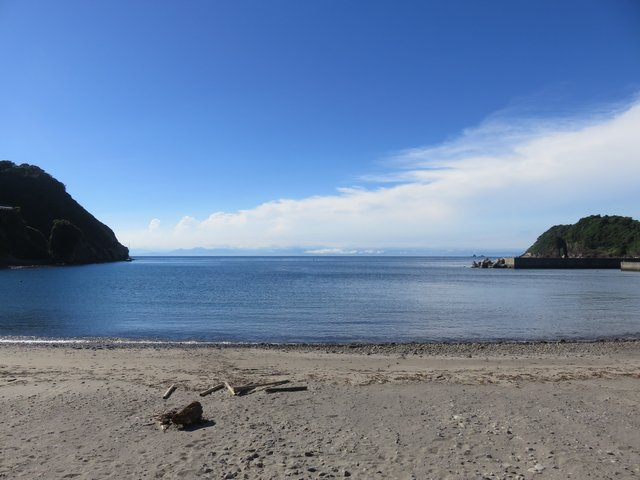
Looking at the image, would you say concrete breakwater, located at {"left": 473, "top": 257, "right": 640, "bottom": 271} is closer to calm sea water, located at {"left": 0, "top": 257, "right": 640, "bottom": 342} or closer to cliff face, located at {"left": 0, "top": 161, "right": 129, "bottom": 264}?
calm sea water, located at {"left": 0, "top": 257, "right": 640, "bottom": 342}

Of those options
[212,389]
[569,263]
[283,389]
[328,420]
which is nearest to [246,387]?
[212,389]

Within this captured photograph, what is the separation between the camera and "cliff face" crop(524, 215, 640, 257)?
522ft

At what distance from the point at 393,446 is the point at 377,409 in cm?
237

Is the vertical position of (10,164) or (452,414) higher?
(10,164)

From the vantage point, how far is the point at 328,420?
33.1ft

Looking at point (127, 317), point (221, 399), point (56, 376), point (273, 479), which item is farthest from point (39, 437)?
point (127, 317)

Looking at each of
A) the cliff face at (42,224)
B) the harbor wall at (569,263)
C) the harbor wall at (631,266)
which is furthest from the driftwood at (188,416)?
the harbor wall at (569,263)

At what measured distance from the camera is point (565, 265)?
14125cm

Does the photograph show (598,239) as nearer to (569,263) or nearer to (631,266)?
(569,263)

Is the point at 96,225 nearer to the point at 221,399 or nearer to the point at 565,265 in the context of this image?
the point at 565,265

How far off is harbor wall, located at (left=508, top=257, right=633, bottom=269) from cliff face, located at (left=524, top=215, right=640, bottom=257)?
19827 millimetres

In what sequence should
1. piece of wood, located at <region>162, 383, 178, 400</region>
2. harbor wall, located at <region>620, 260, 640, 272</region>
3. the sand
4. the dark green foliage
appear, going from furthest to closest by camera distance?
the dark green foliage < harbor wall, located at <region>620, 260, 640, 272</region> < piece of wood, located at <region>162, 383, 178, 400</region> < the sand

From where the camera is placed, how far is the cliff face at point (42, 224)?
136 meters

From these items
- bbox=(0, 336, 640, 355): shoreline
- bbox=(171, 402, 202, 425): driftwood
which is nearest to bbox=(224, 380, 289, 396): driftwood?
bbox=(171, 402, 202, 425): driftwood
